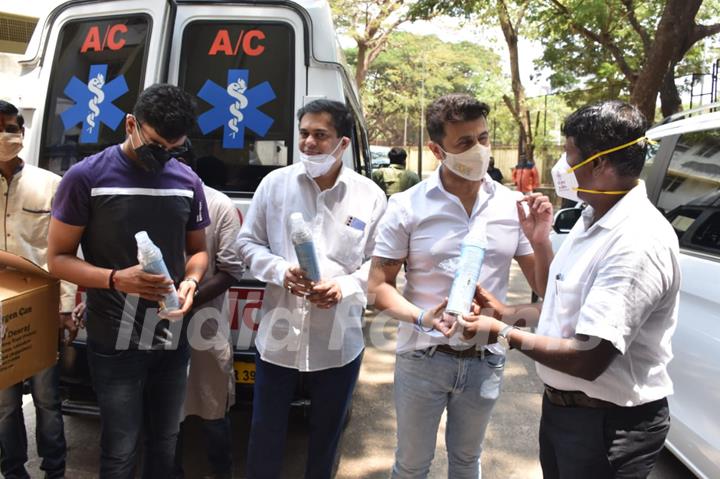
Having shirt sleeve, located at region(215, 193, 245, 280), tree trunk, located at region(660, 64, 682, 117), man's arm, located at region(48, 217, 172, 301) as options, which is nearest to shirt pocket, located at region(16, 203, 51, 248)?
man's arm, located at region(48, 217, 172, 301)

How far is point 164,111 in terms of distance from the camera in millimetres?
2029

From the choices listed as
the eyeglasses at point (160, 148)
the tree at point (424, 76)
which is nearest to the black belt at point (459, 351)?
the eyeglasses at point (160, 148)

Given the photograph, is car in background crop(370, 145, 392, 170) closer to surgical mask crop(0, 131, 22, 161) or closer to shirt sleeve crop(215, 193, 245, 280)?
shirt sleeve crop(215, 193, 245, 280)

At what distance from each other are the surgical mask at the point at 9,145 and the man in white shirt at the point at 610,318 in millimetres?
2234

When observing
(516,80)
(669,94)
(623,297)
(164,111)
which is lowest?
(623,297)

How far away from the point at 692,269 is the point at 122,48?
3146 mm

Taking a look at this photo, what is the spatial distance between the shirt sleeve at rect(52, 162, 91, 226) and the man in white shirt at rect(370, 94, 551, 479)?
108cm

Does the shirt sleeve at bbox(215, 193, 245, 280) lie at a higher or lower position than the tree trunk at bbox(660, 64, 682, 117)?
lower

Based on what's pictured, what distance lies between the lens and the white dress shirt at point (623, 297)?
1.51 meters

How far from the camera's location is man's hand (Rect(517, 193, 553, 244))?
2.03 m

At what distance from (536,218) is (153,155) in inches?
56.0

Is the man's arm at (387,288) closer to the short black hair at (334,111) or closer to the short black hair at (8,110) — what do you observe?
the short black hair at (334,111)

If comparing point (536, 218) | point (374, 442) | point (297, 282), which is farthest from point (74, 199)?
point (374, 442)

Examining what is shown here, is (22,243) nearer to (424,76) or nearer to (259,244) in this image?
(259,244)
